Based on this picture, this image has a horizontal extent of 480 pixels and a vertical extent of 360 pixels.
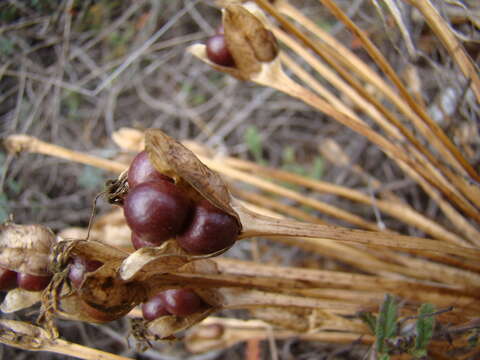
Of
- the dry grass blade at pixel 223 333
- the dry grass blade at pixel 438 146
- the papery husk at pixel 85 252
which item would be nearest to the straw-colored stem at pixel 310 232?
the papery husk at pixel 85 252

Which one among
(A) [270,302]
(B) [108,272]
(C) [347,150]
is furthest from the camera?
(C) [347,150]

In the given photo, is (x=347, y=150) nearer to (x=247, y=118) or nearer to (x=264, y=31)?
(x=247, y=118)

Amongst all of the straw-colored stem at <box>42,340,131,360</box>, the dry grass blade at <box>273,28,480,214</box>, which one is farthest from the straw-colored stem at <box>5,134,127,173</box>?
the dry grass blade at <box>273,28,480,214</box>

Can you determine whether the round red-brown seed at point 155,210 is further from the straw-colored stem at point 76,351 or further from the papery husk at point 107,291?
the straw-colored stem at point 76,351

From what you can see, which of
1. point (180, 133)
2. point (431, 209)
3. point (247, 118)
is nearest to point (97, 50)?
point (180, 133)

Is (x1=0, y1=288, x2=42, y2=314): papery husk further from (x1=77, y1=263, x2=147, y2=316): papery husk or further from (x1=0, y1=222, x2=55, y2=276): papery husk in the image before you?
(x1=77, y1=263, x2=147, y2=316): papery husk

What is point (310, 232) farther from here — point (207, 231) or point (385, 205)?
point (385, 205)

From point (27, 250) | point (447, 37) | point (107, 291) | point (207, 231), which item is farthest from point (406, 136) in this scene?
point (27, 250)
